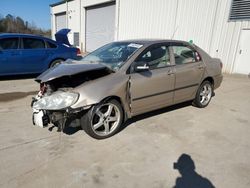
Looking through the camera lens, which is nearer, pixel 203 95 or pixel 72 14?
pixel 203 95

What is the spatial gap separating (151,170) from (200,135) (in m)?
1.44

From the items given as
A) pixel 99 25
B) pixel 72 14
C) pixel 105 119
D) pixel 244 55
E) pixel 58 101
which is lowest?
pixel 105 119

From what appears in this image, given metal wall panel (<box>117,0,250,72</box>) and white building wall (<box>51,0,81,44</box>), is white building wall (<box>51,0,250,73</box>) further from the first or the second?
white building wall (<box>51,0,81,44</box>)

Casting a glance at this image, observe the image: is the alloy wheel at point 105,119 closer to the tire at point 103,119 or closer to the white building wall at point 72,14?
the tire at point 103,119

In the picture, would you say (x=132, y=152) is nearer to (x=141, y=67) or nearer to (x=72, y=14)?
(x=141, y=67)

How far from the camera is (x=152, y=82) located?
13.1 ft

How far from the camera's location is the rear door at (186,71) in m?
4.54

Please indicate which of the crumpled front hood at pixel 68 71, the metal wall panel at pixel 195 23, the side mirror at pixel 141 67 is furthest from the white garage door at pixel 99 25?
the crumpled front hood at pixel 68 71

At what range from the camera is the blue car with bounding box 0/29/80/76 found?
6988mm

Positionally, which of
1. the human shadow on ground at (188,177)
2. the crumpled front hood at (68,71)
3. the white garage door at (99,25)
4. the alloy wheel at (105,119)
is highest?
the white garage door at (99,25)

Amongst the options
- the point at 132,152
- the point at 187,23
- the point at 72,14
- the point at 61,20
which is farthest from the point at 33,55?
the point at 61,20

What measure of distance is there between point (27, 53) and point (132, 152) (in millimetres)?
5564

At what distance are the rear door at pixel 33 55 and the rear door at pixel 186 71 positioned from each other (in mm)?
4854

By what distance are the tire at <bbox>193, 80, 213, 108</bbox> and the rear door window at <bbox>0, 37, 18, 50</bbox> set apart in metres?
5.62
